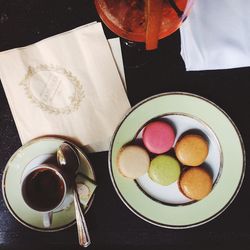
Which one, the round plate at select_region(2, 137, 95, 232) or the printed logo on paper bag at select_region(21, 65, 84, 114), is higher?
the printed logo on paper bag at select_region(21, 65, 84, 114)

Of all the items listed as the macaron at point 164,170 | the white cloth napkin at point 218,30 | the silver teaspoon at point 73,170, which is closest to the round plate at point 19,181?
the silver teaspoon at point 73,170

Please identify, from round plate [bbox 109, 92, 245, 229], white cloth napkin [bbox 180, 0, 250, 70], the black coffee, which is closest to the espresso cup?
the black coffee

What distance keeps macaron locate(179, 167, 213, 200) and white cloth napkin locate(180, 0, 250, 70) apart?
0.21 metres

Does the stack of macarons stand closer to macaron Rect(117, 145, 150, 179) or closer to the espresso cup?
macaron Rect(117, 145, 150, 179)

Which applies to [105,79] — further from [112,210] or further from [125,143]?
[112,210]

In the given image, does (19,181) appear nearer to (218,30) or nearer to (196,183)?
(196,183)

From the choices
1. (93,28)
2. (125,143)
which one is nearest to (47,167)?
(125,143)

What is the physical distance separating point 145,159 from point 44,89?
0.24 meters

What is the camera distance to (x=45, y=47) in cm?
68

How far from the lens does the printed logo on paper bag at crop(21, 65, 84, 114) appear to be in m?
0.69

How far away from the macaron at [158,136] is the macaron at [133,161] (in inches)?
0.8

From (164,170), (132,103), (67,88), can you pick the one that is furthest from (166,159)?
(67,88)

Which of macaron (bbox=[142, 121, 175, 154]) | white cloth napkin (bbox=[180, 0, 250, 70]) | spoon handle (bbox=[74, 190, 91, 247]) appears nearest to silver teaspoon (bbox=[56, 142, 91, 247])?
spoon handle (bbox=[74, 190, 91, 247])

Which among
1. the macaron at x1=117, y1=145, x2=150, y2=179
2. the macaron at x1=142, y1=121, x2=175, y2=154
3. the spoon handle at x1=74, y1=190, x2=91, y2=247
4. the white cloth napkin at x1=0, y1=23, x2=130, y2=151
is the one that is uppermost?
the white cloth napkin at x1=0, y1=23, x2=130, y2=151
